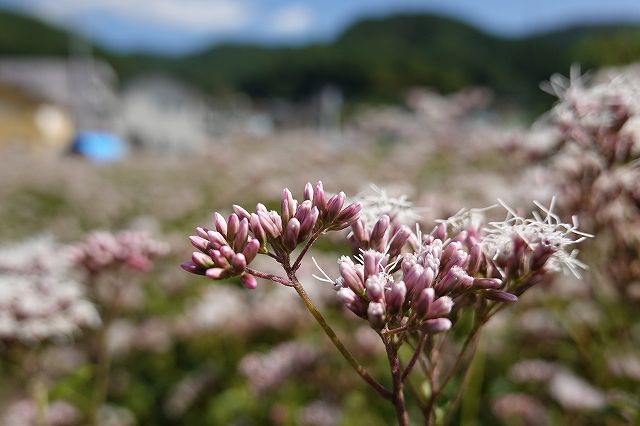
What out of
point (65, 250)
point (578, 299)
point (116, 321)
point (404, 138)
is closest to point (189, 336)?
point (116, 321)

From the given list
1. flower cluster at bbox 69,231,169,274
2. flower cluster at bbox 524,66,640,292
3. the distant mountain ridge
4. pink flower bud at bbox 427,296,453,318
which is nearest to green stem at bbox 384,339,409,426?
pink flower bud at bbox 427,296,453,318

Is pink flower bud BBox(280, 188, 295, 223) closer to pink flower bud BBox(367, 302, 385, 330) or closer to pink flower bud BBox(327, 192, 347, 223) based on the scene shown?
pink flower bud BBox(327, 192, 347, 223)

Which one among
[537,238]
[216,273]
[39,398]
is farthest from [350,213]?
[39,398]

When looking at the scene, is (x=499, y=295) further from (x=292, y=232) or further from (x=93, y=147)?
(x=93, y=147)

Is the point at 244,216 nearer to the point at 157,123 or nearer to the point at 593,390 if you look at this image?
the point at 593,390

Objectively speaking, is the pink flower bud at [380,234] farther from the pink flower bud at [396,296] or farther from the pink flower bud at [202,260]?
the pink flower bud at [202,260]
